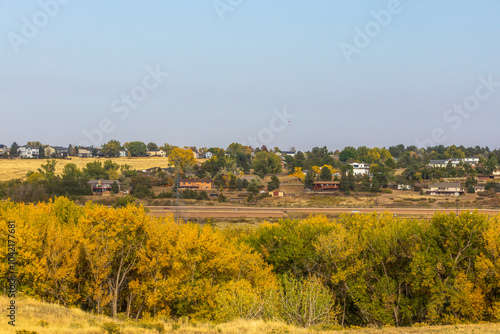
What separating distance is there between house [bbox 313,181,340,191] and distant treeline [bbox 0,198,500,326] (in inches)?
3079

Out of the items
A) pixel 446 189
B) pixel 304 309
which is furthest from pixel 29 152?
pixel 304 309

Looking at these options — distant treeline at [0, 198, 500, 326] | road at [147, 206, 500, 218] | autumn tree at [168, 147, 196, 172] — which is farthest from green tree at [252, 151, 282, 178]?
distant treeline at [0, 198, 500, 326]

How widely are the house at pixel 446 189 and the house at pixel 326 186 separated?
24.4 meters

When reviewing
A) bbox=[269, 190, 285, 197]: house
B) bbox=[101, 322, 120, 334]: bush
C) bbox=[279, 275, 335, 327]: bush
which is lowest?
bbox=[279, 275, 335, 327]: bush

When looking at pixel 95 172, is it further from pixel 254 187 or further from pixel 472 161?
pixel 472 161

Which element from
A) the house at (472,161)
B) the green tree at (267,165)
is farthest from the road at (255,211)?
the house at (472,161)

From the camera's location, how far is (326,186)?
122000mm

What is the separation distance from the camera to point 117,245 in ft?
119

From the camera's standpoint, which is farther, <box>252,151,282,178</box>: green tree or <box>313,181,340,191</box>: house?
<box>252,151,282,178</box>: green tree

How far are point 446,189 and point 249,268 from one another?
306ft

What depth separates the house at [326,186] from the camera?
121 meters

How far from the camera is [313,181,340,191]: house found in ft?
398

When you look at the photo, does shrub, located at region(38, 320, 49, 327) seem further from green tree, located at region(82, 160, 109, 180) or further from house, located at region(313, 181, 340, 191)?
green tree, located at region(82, 160, 109, 180)

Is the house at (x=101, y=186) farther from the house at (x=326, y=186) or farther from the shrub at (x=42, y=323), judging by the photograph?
the shrub at (x=42, y=323)
